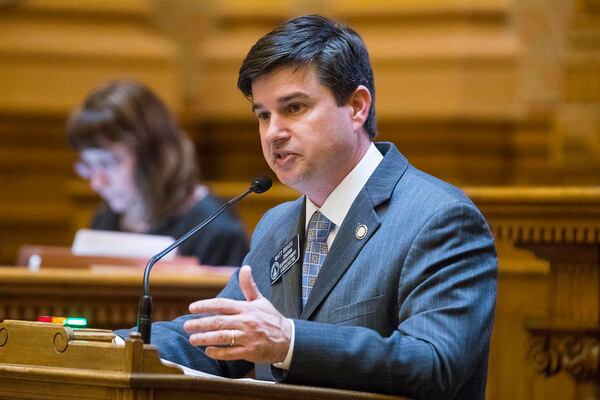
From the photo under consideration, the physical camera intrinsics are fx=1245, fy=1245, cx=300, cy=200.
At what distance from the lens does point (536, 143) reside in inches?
264

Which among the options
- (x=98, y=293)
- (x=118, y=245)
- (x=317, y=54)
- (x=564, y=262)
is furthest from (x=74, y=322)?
(x=118, y=245)

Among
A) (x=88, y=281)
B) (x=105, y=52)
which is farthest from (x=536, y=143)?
(x=88, y=281)

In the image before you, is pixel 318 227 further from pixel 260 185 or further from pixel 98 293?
pixel 98 293

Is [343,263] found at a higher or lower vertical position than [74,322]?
higher

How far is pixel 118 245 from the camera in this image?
4922 mm

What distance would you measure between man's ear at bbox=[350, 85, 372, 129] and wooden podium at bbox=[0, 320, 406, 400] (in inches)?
29.9

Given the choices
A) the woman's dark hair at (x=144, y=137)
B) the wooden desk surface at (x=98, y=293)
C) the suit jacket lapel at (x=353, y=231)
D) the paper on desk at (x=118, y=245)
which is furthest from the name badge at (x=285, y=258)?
the woman's dark hair at (x=144, y=137)

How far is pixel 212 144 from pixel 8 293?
9.81ft

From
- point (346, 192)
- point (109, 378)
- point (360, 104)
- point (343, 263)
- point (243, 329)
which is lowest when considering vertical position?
point (109, 378)

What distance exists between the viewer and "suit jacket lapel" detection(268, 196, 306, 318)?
2.85 m

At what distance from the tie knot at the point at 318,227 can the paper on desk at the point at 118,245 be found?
1.95 m

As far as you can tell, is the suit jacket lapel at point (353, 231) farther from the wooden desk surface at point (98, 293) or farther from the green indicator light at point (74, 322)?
the wooden desk surface at point (98, 293)

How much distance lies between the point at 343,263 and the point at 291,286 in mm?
163

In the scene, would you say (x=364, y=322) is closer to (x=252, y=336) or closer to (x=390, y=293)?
(x=390, y=293)
